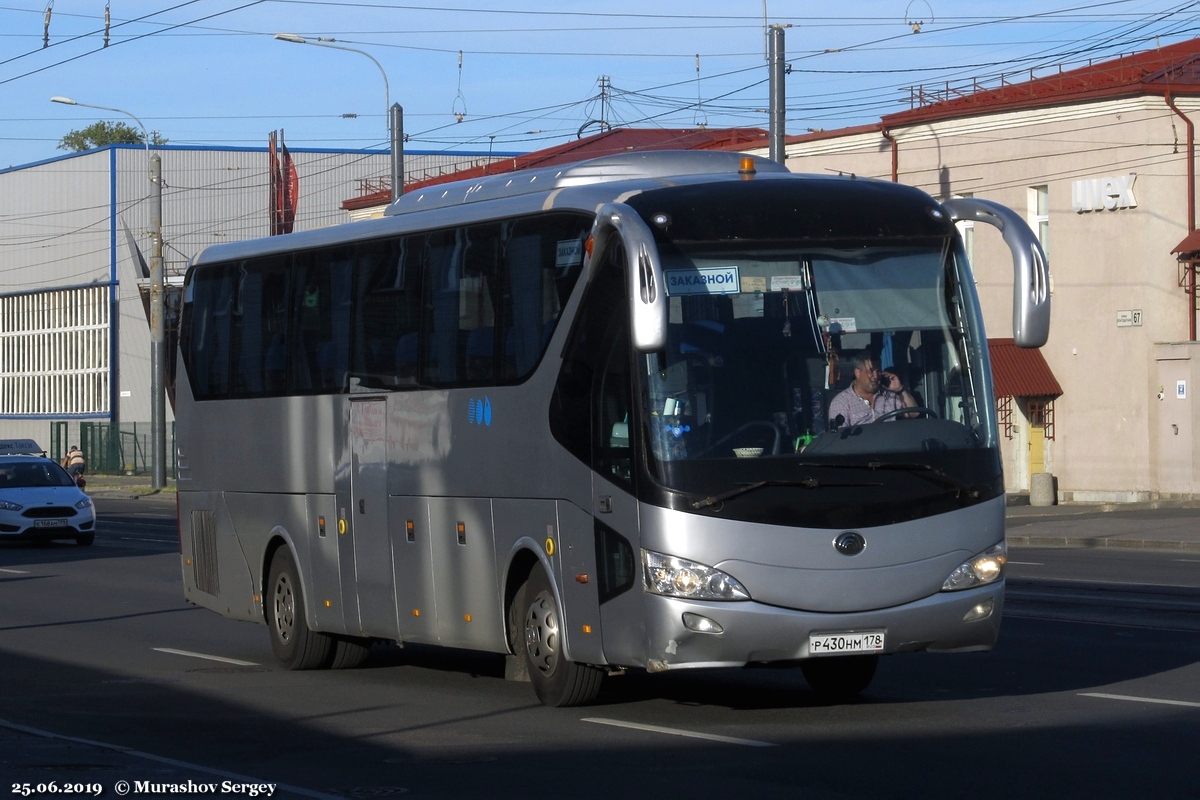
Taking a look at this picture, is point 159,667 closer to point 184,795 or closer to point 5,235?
point 184,795

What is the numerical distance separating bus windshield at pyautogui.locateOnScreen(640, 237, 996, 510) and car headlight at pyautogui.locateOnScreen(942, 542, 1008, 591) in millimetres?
610

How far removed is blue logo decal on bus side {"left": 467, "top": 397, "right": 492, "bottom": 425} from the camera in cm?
1109

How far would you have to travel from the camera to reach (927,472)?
9.66 meters

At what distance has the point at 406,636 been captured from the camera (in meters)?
12.1

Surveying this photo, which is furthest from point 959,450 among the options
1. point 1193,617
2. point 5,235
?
point 5,235

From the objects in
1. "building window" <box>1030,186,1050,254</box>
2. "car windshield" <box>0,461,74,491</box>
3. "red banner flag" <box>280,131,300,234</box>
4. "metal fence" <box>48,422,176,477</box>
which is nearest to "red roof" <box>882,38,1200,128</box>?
"building window" <box>1030,186,1050,254</box>

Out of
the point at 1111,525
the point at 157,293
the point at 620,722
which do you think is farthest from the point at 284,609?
the point at 157,293

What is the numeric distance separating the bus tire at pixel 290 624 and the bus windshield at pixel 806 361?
193 inches

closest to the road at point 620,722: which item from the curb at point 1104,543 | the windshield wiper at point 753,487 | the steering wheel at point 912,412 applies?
the windshield wiper at point 753,487

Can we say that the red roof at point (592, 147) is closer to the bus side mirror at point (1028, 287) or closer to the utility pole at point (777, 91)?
the utility pole at point (777, 91)

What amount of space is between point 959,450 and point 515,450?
271cm

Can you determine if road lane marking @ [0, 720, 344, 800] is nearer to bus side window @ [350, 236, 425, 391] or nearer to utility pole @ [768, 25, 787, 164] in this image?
bus side window @ [350, 236, 425, 391]

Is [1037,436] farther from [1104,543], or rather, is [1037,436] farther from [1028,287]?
[1028,287]

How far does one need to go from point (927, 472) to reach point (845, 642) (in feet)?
3.43
